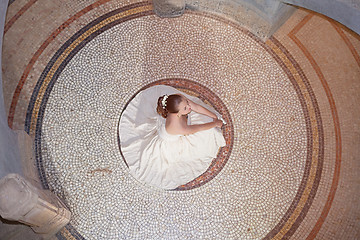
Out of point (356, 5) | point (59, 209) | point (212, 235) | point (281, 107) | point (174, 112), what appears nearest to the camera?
point (356, 5)

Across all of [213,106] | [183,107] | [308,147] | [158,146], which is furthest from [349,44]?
[158,146]

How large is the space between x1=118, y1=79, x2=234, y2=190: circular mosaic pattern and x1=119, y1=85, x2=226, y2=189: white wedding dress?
217 millimetres

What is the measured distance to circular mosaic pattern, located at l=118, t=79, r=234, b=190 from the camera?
17.1 ft

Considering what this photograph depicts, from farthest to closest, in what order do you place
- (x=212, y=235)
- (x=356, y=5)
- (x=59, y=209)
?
(x=212, y=235) → (x=59, y=209) → (x=356, y=5)

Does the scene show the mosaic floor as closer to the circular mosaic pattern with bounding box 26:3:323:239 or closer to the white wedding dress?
the circular mosaic pattern with bounding box 26:3:323:239

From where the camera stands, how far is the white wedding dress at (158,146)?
466cm

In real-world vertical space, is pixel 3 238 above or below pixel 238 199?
below

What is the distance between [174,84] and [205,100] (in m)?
0.61

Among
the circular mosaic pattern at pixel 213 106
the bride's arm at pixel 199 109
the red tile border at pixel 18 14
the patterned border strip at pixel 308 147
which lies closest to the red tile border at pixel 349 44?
the patterned border strip at pixel 308 147

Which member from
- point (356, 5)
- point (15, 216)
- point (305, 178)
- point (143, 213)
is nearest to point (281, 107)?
point (305, 178)

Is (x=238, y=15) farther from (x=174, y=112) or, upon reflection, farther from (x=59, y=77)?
(x=59, y=77)

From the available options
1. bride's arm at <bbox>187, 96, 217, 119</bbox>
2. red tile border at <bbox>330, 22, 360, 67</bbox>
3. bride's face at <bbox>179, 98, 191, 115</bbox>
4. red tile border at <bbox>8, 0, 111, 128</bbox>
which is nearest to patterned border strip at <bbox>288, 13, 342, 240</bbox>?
red tile border at <bbox>330, 22, 360, 67</bbox>

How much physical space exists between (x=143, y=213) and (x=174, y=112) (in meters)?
2.07

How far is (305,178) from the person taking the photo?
5.26 meters
